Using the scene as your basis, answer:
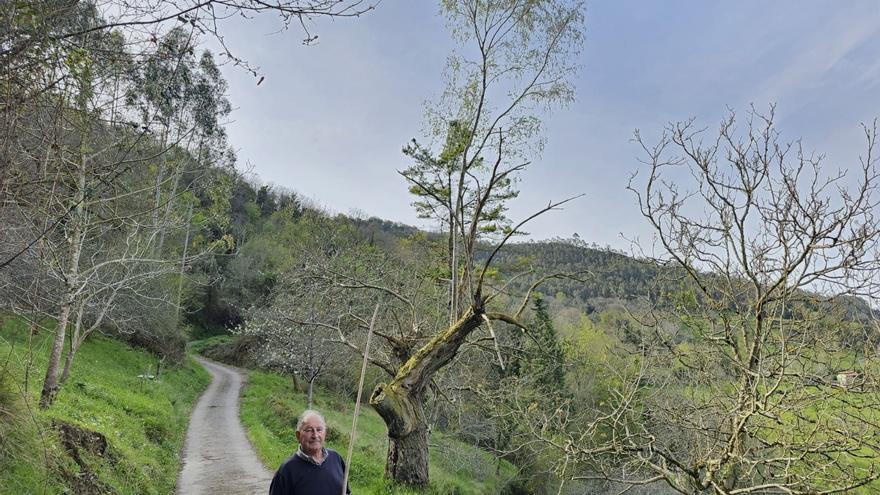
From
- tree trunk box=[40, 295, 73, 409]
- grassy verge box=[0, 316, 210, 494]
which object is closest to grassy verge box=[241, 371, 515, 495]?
grassy verge box=[0, 316, 210, 494]

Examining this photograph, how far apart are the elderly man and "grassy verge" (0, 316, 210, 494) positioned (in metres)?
1.92

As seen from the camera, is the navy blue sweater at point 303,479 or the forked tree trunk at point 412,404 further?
the forked tree trunk at point 412,404

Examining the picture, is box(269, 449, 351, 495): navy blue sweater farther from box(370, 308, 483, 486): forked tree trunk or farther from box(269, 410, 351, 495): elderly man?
box(370, 308, 483, 486): forked tree trunk

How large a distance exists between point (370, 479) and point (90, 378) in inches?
375

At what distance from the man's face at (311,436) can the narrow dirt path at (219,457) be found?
634 centimetres

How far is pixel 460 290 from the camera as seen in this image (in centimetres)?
872

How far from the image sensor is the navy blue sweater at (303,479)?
12.1 feet

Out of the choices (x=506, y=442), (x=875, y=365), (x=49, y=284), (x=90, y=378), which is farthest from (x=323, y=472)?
(x=506, y=442)

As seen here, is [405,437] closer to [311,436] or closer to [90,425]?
[311,436]

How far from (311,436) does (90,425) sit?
7184 millimetres

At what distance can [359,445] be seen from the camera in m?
14.3

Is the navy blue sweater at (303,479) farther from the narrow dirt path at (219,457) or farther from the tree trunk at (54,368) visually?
the tree trunk at (54,368)

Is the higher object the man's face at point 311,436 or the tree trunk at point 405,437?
the man's face at point 311,436

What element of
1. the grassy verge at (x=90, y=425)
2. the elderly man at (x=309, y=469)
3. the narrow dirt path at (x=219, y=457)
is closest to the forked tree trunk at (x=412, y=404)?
the narrow dirt path at (x=219, y=457)
